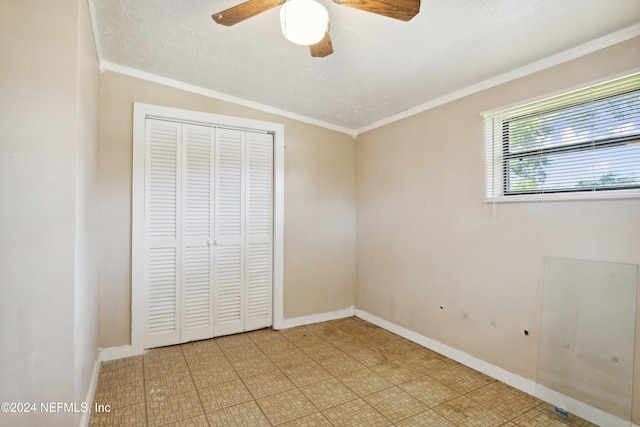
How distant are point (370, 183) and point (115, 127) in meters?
2.71

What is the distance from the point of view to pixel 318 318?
12.6ft

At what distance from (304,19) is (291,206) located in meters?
2.32

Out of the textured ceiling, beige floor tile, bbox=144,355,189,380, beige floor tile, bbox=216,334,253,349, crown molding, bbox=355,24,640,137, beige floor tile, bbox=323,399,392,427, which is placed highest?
the textured ceiling

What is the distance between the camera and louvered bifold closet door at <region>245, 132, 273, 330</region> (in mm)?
3475

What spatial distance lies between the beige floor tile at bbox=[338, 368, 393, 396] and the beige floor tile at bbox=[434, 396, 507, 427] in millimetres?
433

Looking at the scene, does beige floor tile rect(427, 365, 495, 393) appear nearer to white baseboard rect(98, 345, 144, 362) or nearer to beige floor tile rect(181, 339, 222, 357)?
beige floor tile rect(181, 339, 222, 357)

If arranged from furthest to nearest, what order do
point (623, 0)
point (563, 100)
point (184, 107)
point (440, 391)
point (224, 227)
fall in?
point (224, 227) → point (184, 107) → point (440, 391) → point (563, 100) → point (623, 0)

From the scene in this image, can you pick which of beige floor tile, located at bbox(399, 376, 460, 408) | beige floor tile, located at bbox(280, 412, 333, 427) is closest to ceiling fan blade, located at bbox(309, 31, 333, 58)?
beige floor tile, located at bbox(280, 412, 333, 427)

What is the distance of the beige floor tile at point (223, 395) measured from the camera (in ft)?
7.10

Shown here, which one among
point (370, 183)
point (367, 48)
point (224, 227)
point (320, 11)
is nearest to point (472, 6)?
point (367, 48)

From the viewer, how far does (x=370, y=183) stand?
3.89m

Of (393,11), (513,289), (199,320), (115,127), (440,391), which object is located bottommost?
(440,391)

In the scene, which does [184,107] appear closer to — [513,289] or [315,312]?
[315,312]

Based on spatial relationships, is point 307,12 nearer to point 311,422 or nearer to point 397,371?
point 311,422
